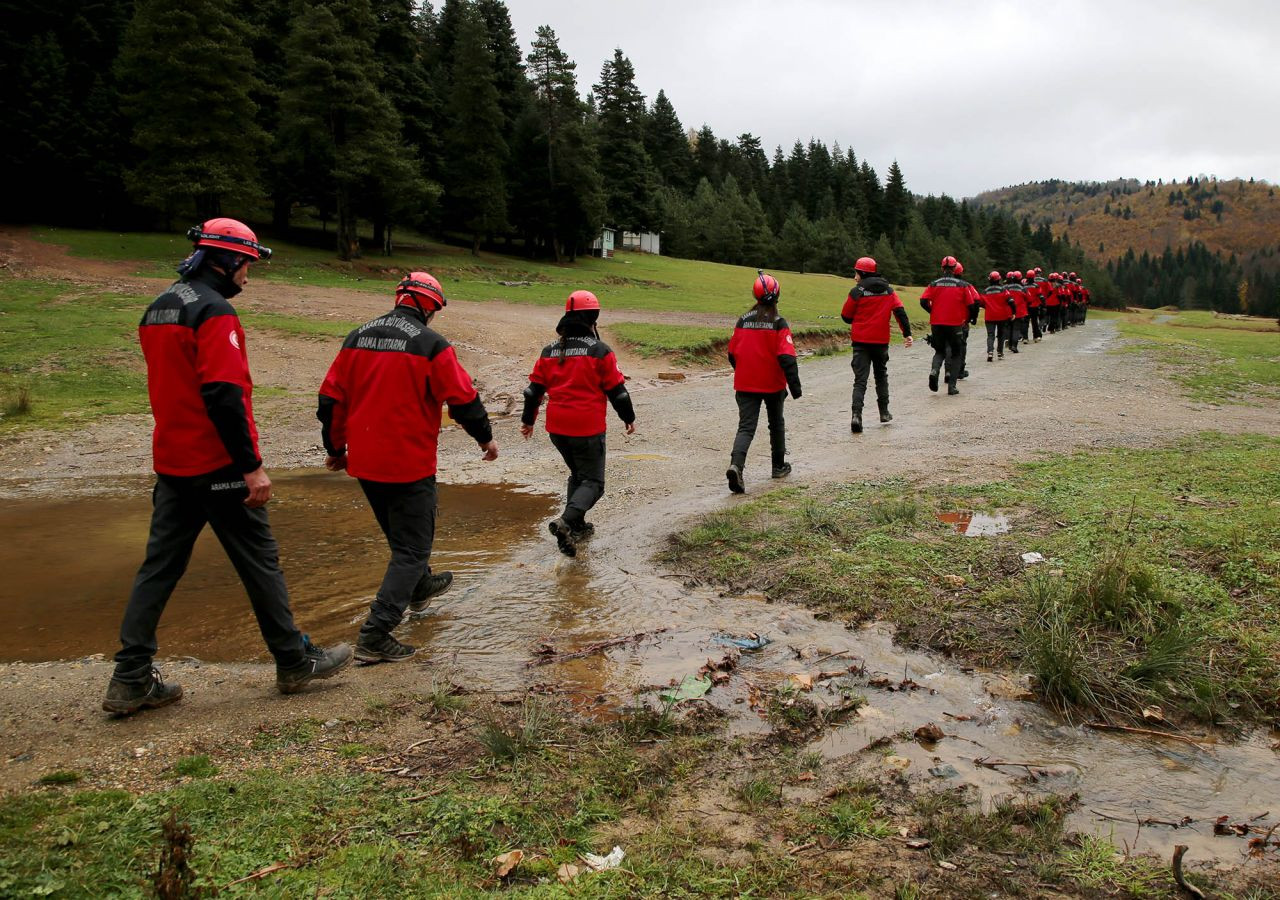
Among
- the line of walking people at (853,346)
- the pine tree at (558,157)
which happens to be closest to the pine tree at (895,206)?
the pine tree at (558,157)

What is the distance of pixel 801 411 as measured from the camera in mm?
13383

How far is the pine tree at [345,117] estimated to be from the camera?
36344 mm

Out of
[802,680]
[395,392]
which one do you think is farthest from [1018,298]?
[395,392]

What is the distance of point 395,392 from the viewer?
4.83 meters

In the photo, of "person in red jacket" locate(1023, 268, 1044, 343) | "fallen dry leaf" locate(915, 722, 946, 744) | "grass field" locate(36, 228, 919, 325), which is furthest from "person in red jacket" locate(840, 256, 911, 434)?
"person in red jacket" locate(1023, 268, 1044, 343)

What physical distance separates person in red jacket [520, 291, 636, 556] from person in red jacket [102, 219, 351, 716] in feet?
8.89

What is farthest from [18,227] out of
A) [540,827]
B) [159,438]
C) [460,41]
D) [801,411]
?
[540,827]

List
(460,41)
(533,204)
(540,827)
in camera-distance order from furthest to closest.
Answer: (533,204) → (460,41) → (540,827)

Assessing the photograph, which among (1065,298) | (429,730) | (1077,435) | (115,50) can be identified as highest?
(115,50)

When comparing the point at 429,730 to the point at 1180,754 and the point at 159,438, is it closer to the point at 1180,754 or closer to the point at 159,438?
the point at 159,438

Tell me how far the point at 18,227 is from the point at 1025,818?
155 feet

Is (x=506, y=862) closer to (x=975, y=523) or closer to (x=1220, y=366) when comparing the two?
(x=975, y=523)

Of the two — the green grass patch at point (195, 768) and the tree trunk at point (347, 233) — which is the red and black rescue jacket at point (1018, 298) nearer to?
the green grass patch at point (195, 768)

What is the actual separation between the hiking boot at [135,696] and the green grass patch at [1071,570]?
333cm
